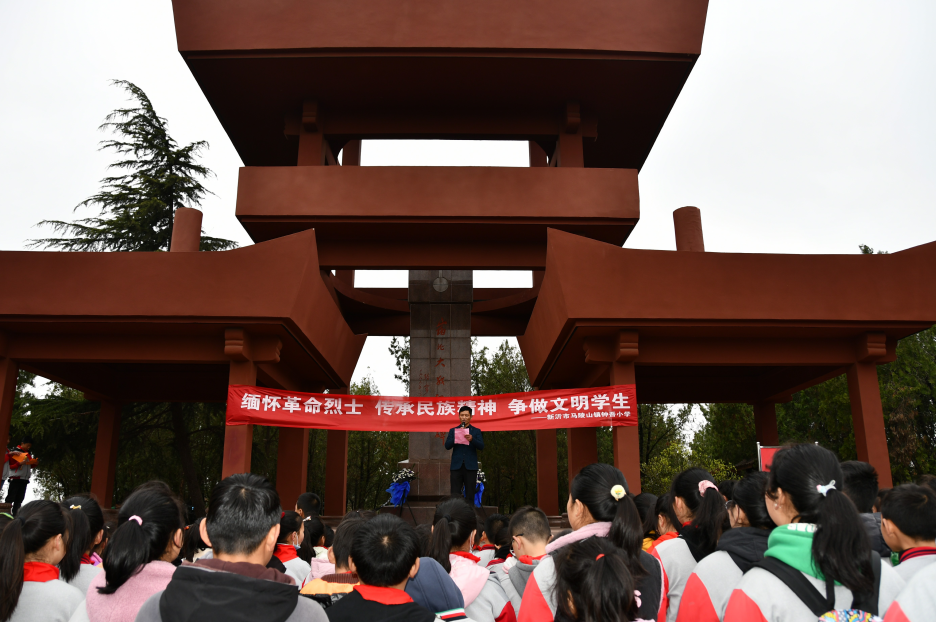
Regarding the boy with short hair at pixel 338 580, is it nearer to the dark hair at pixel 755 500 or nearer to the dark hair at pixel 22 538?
the dark hair at pixel 22 538

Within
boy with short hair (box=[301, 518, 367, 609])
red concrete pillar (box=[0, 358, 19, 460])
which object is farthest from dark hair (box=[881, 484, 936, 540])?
red concrete pillar (box=[0, 358, 19, 460])

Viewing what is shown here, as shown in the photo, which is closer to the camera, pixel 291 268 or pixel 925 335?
pixel 291 268

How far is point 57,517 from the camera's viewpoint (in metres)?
2.81

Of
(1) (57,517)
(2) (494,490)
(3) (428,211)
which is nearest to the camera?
(1) (57,517)

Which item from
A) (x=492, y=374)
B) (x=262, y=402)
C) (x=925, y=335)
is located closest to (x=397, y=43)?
(x=262, y=402)

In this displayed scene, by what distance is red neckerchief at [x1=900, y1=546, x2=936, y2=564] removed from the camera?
2.59 meters

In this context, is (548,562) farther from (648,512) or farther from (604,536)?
(648,512)

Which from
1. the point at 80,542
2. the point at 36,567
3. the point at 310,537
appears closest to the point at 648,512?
the point at 310,537

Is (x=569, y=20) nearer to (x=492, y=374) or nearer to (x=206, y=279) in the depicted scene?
(x=206, y=279)

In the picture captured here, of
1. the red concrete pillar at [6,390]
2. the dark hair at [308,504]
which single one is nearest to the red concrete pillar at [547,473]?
the dark hair at [308,504]

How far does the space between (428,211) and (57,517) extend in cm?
810

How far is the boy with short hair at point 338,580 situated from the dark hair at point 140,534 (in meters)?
0.67

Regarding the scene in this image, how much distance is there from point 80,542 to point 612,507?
2.35 m

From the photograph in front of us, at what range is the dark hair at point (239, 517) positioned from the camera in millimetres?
2092
